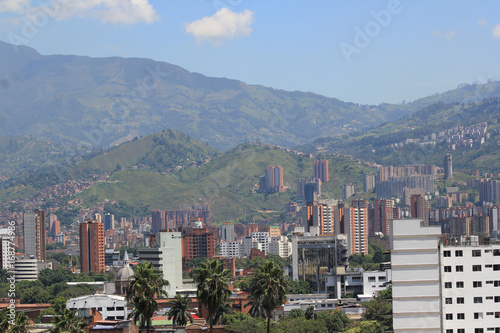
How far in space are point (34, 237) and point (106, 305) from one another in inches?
4246

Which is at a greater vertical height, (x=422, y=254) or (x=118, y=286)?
(x=422, y=254)

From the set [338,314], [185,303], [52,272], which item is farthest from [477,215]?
[185,303]

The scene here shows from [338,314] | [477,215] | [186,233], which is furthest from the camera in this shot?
[477,215]

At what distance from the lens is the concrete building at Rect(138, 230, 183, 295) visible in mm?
97812

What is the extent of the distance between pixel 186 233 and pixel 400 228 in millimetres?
117461

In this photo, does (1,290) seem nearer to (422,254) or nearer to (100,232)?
(100,232)

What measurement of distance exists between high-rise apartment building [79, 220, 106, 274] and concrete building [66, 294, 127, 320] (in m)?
88.2

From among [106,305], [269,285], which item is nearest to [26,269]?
[106,305]

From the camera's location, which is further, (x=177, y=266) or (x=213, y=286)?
(x=177, y=266)

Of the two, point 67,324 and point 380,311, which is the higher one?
point 67,324

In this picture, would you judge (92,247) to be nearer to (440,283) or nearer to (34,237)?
(34,237)

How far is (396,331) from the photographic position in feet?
137

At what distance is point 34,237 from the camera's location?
16938 centimetres

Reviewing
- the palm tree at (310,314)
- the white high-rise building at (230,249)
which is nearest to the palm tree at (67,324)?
the palm tree at (310,314)
